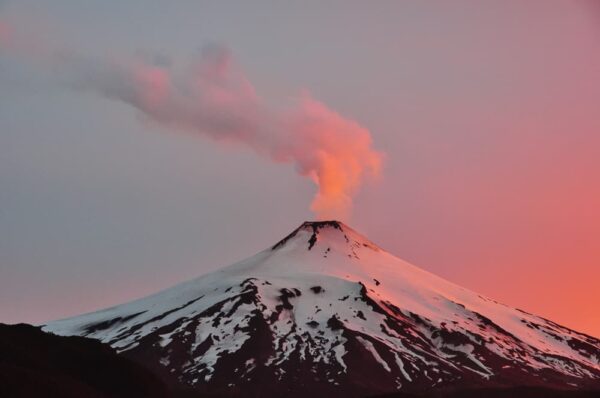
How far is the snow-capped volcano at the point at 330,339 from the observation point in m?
143

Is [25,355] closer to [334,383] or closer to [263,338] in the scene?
[334,383]

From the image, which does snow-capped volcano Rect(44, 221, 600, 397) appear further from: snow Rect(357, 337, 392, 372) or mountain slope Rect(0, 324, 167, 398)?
mountain slope Rect(0, 324, 167, 398)

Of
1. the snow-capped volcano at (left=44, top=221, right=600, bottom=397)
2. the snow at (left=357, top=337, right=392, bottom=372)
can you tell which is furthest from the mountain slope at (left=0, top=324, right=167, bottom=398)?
the snow at (left=357, top=337, right=392, bottom=372)

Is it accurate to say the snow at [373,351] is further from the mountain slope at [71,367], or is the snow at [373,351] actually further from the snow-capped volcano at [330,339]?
the mountain slope at [71,367]

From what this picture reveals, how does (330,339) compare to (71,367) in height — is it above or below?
above

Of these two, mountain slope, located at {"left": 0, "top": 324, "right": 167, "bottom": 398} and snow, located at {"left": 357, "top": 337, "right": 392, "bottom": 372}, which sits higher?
snow, located at {"left": 357, "top": 337, "right": 392, "bottom": 372}

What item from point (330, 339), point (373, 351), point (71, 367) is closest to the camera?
point (71, 367)

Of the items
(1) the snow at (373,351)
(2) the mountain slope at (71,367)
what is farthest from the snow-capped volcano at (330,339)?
(2) the mountain slope at (71,367)

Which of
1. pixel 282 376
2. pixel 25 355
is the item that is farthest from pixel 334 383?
pixel 25 355

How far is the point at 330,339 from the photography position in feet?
524

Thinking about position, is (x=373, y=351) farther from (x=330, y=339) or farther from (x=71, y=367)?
(x=71, y=367)

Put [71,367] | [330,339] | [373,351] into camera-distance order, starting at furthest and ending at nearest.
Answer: [330,339] → [373,351] → [71,367]

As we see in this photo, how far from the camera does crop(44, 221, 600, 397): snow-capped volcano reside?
143 m

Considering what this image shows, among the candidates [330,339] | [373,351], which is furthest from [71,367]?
[330,339]
